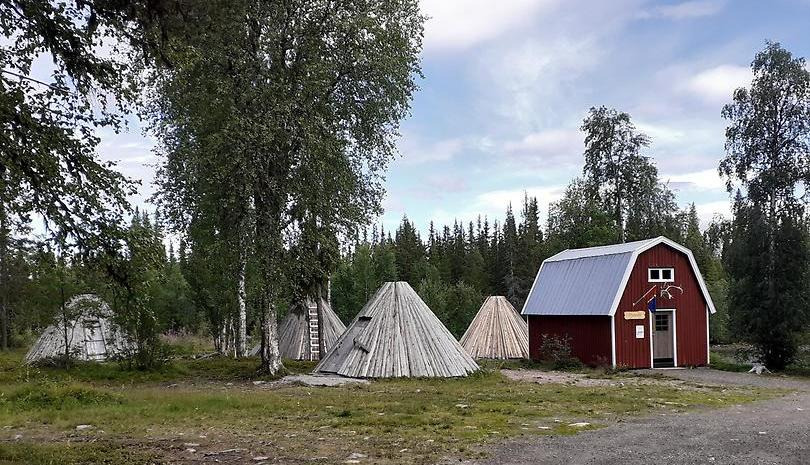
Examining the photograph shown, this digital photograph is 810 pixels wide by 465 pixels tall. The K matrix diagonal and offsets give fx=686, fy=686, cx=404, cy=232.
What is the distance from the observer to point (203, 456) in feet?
33.6

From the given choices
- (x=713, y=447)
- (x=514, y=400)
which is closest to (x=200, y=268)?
(x=514, y=400)

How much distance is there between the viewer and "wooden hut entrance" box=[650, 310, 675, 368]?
2878 centimetres

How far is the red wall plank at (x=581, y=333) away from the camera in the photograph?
28.1 m

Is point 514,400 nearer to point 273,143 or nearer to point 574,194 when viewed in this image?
point 273,143

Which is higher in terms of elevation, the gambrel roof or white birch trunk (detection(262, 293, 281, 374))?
the gambrel roof

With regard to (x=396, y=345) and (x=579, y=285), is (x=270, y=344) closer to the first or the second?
(x=396, y=345)

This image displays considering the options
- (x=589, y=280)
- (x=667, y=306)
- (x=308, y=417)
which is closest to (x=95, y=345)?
(x=308, y=417)

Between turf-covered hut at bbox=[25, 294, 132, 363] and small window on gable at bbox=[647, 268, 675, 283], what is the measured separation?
21.1 meters

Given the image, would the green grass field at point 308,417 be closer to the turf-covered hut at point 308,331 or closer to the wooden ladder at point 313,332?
the turf-covered hut at point 308,331

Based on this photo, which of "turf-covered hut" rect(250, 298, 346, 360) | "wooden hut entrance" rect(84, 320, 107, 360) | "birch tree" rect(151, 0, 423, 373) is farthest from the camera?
"turf-covered hut" rect(250, 298, 346, 360)

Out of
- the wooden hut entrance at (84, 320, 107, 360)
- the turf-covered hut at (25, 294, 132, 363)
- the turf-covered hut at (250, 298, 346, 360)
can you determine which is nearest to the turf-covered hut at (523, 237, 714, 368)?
the turf-covered hut at (250, 298, 346, 360)

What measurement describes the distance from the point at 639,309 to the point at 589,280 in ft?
8.37

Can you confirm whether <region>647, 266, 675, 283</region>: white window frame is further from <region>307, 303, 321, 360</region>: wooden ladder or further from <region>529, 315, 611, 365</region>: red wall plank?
<region>307, 303, 321, 360</region>: wooden ladder

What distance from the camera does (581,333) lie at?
96.5 ft
